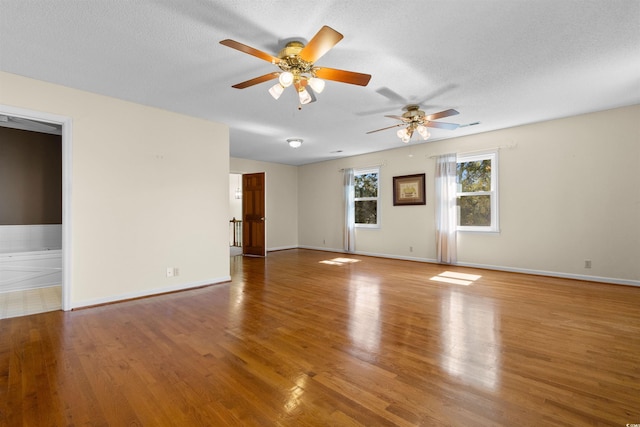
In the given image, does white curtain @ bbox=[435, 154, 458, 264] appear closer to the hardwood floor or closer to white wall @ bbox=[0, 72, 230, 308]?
the hardwood floor

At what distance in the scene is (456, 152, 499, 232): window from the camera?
5.64 m

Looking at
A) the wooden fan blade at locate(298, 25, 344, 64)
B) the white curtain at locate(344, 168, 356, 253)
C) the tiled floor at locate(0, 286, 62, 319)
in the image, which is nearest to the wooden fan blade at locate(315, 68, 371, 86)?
the wooden fan blade at locate(298, 25, 344, 64)

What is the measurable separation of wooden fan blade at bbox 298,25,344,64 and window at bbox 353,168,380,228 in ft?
18.0

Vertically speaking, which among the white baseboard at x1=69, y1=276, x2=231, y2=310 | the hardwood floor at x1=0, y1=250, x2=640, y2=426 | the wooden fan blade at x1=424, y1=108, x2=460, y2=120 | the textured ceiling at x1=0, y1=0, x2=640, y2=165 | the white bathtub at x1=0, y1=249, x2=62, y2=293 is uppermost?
the textured ceiling at x1=0, y1=0, x2=640, y2=165

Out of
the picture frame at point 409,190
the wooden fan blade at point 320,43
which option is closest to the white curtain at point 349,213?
the picture frame at point 409,190

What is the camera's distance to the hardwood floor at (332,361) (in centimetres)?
167

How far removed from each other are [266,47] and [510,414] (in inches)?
127

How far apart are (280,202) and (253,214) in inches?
53.7

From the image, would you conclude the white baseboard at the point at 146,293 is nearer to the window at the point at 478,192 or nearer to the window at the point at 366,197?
the window at the point at 366,197

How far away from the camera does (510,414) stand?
163 centimetres

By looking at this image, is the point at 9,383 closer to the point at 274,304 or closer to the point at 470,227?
the point at 274,304

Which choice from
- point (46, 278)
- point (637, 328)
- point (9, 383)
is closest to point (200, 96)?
point (9, 383)

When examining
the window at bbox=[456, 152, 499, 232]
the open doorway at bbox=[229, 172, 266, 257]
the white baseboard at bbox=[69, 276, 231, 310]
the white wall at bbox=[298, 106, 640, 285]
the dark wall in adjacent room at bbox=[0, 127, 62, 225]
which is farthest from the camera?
the open doorway at bbox=[229, 172, 266, 257]

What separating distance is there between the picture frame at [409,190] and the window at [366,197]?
0.64 meters
